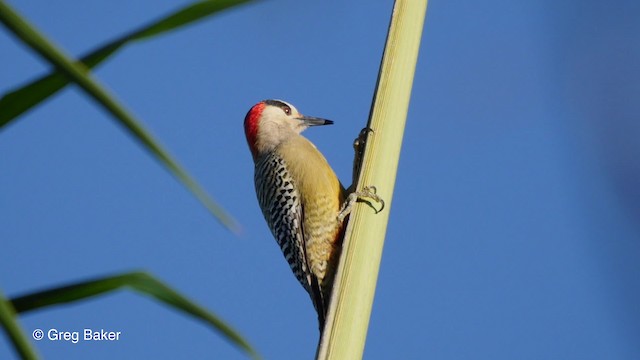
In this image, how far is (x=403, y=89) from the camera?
1.68 meters

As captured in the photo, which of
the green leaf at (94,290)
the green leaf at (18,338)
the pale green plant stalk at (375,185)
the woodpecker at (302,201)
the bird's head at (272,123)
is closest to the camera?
the green leaf at (18,338)

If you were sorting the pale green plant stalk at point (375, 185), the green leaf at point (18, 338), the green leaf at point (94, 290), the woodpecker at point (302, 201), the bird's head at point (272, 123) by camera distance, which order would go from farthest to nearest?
1. the bird's head at point (272, 123)
2. the woodpecker at point (302, 201)
3. the pale green plant stalk at point (375, 185)
4. the green leaf at point (94, 290)
5. the green leaf at point (18, 338)

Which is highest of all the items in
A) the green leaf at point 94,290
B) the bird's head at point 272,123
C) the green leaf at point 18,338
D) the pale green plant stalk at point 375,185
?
the bird's head at point 272,123

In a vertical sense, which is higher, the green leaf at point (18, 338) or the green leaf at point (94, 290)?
the green leaf at point (94, 290)

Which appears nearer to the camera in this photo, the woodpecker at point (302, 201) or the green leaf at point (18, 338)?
the green leaf at point (18, 338)

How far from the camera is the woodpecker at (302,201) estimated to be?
4.48m

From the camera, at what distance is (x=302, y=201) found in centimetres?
471

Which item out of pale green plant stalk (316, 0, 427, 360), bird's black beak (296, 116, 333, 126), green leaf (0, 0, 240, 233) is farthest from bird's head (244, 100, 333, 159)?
green leaf (0, 0, 240, 233)

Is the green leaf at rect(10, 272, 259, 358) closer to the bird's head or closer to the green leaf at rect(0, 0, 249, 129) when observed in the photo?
the green leaf at rect(0, 0, 249, 129)

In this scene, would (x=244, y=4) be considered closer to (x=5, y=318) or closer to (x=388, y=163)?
(x=5, y=318)

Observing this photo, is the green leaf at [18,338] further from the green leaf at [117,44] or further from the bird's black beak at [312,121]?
the bird's black beak at [312,121]

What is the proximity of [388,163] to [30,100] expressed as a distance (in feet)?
3.01

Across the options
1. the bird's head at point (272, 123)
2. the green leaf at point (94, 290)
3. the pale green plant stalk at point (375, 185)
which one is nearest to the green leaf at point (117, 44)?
the green leaf at point (94, 290)

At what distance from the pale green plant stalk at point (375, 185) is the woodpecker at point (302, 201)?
2.56m
